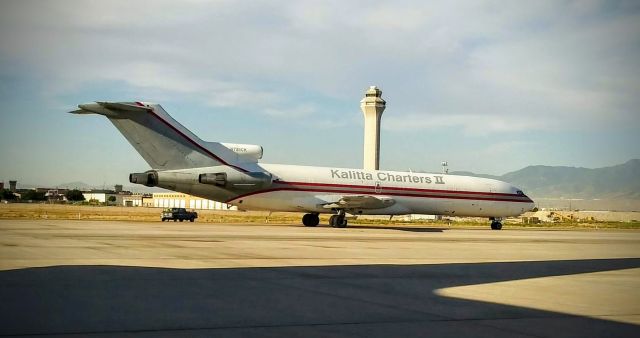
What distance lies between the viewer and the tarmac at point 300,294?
26.2ft

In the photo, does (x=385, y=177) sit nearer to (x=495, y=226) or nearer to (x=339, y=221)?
(x=339, y=221)

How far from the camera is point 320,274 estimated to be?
13.8 metres

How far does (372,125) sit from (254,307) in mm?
92846

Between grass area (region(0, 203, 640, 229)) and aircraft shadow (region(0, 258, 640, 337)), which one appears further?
grass area (region(0, 203, 640, 229))

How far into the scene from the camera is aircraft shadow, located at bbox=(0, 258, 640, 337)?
7797 mm

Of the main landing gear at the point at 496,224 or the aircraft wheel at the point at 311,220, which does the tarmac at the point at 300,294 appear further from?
the main landing gear at the point at 496,224

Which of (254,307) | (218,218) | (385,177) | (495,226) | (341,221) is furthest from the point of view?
(218,218)

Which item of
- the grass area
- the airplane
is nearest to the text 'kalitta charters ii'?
the airplane

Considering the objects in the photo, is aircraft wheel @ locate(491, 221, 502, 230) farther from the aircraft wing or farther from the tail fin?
the tail fin

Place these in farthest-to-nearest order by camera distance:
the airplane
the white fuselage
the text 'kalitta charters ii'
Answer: the text 'kalitta charters ii'
the white fuselage
the airplane

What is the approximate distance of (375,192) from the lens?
4425cm

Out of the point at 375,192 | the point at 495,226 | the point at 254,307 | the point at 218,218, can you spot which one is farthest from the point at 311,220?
the point at 254,307

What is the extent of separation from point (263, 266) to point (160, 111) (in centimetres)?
2363

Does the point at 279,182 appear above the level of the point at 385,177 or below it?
below
